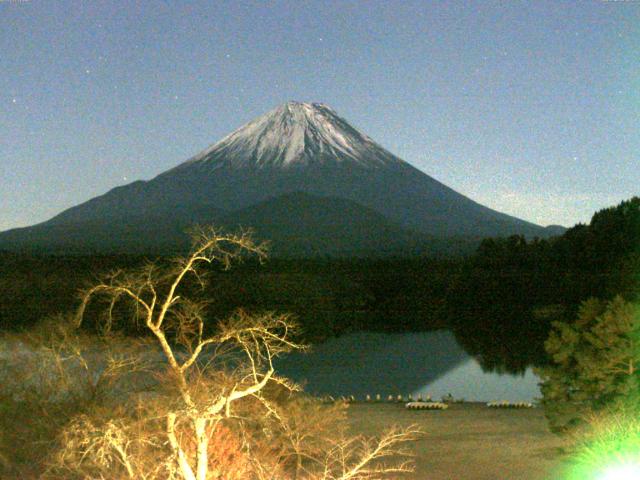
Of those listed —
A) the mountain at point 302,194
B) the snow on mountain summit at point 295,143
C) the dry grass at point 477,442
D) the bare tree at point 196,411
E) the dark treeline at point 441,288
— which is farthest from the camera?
A: the snow on mountain summit at point 295,143

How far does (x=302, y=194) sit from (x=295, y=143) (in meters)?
10.2

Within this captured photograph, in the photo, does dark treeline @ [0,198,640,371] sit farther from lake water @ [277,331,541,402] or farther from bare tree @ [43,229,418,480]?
bare tree @ [43,229,418,480]

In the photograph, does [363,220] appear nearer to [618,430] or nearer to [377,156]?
[377,156]

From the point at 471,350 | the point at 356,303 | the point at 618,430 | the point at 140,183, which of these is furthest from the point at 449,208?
the point at 618,430

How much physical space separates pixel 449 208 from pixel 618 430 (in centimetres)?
10281

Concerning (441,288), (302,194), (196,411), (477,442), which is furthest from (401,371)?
(302,194)

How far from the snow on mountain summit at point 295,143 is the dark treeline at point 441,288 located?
5726 centimetres

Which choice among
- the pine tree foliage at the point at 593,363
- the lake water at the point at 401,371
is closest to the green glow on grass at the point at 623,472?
the pine tree foliage at the point at 593,363

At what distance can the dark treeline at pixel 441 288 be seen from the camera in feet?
133

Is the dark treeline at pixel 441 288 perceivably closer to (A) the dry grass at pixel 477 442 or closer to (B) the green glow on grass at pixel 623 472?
(A) the dry grass at pixel 477 442

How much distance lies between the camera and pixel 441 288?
188 feet

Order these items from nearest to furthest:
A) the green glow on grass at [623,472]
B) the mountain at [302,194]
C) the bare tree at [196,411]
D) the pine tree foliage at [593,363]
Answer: the bare tree at [196,411] < the green glow on grass at [623,472] < the pine tree foliage at [593,363] < the mountain at [302,194]

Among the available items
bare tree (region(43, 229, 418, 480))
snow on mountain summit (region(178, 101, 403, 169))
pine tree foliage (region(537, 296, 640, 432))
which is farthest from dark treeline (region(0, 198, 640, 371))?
snow on mountain summit (region(178, 101, 403, 169))

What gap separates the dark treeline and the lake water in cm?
269
